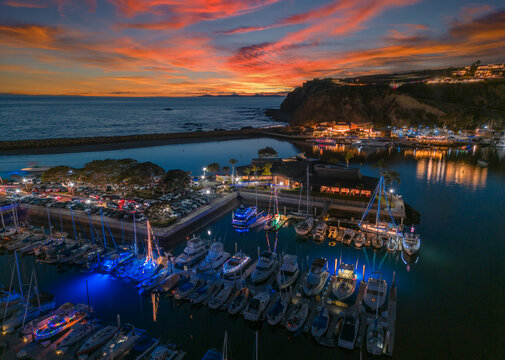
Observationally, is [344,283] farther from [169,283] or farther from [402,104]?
[402,104]

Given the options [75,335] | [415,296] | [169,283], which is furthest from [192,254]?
[415,296]

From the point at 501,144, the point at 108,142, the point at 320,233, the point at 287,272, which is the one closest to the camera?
the point at 287,272

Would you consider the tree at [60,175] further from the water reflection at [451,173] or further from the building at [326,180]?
the water reflection at [451,173]

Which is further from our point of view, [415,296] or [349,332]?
[415,296]

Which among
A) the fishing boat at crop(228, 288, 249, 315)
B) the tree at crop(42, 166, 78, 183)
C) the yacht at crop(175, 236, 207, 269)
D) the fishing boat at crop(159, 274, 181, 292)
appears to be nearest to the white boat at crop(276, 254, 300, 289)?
the fishing boat at crop(228, 288, 249, 315)

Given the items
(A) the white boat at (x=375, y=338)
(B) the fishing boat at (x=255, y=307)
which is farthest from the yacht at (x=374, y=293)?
(B) the fishing boat at (x=255, y=307)

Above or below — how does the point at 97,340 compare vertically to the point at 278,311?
above

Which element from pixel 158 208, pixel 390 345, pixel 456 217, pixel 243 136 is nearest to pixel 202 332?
pixel 390 345

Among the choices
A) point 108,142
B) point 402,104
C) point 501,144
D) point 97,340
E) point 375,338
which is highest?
point 402,104
